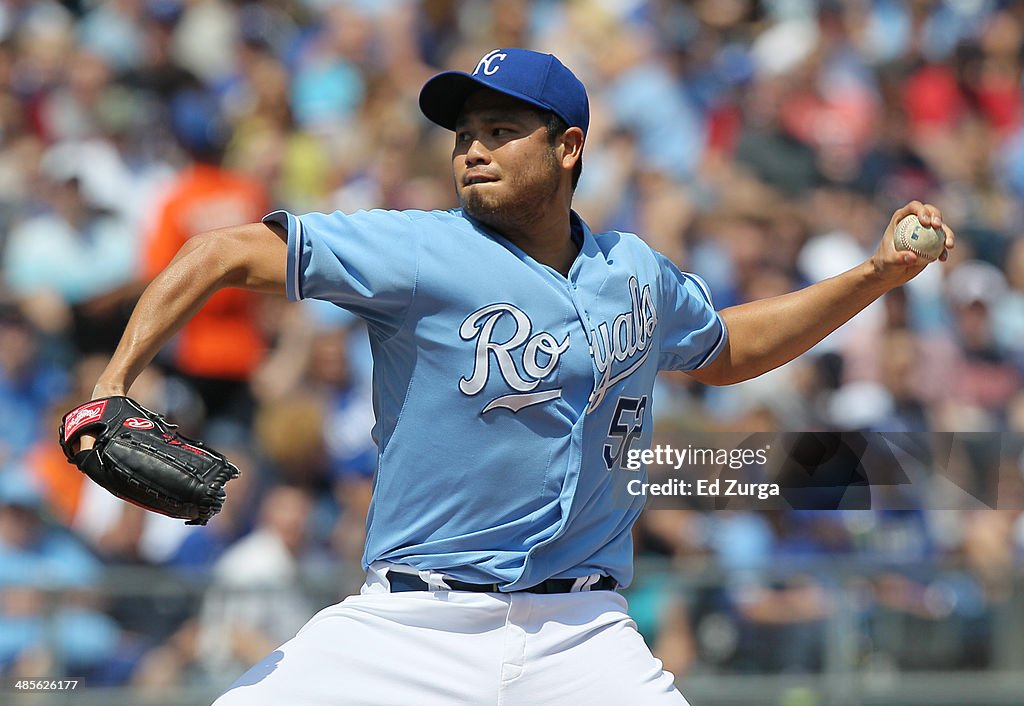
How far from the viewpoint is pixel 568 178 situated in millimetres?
3967

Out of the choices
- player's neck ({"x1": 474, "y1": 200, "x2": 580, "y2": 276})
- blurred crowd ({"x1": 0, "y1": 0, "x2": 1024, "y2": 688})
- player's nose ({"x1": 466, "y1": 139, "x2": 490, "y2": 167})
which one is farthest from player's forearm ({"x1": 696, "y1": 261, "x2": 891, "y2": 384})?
blurred crowd ({"x1": 0, "y1": 0, "x2": 1024, "y2": 688})

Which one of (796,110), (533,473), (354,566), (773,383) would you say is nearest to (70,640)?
(354,566)

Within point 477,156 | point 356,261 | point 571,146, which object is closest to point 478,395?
point 356,261

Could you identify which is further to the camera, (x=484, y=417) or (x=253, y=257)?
(x=484, y=417)

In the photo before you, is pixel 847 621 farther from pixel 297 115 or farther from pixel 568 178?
pixel 297 115

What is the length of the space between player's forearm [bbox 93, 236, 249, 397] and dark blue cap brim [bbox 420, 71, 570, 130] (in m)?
0.78

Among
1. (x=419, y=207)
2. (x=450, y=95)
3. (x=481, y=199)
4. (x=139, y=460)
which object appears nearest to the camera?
(x=139, y=460)

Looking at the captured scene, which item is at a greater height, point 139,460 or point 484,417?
point 484,417

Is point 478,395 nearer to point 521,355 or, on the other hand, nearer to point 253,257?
point 521,355

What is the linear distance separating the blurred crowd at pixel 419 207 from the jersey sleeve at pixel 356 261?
3.28 metres

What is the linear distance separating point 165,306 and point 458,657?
111 centimetres

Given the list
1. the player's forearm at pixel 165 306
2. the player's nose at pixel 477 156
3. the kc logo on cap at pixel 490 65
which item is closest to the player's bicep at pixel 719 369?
the player's nose at pixel 477 156

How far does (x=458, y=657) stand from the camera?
357 centimetres

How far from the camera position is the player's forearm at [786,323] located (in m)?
4.29
